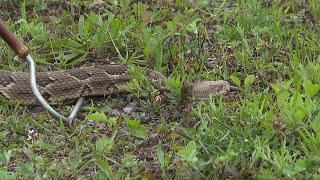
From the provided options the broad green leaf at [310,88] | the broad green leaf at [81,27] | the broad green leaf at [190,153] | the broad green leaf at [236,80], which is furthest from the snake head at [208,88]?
the broad green leaf at [81,27]

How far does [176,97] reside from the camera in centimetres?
625

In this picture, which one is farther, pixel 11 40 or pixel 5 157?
pixel 11 40

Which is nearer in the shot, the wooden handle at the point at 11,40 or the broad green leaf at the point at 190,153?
the broad green leaf at the point at 190,153

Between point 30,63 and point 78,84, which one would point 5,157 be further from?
point 78,84

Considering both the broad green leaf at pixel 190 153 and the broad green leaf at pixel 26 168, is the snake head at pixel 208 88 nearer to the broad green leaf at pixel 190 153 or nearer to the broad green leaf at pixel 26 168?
the broad green leaf at pixel 190 153

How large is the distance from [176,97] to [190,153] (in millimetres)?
1455

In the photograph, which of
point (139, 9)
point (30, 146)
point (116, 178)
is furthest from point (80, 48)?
point (116, 178)

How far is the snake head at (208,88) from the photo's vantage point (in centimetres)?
625

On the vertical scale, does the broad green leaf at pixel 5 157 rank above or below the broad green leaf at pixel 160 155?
below

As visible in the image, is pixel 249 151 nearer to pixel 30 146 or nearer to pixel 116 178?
pixel 116 178

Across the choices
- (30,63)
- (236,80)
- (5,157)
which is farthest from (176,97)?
(5,157)

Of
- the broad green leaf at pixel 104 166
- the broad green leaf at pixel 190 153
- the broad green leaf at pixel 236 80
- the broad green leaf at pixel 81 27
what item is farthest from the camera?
the broad green leaf at pixel 81 27

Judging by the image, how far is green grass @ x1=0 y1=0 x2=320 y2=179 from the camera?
5.13m

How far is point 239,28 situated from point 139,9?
46.9 inches
